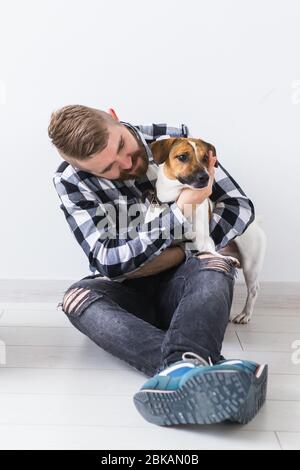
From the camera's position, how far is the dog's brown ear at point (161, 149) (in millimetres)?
1953

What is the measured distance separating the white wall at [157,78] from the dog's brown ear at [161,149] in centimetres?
50

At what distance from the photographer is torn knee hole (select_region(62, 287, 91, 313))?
1926mm

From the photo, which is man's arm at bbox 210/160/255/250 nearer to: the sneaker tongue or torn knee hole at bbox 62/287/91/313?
torn knee hole at bbox 62/287/91/313

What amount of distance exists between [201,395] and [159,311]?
688 millimetres

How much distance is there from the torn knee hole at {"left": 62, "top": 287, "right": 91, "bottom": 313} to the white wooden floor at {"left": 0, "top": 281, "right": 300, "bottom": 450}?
15 cm

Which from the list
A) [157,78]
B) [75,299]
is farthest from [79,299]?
[157,78]

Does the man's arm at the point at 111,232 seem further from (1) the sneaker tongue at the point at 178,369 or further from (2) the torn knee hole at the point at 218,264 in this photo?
(1) the sneaker tongue at the point at 178,369

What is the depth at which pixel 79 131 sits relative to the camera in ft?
5.81

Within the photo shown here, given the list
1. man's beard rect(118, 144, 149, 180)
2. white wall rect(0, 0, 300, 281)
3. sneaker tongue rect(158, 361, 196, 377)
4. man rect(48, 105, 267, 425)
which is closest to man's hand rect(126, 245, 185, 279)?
man rect(48, 105, 267, 425)

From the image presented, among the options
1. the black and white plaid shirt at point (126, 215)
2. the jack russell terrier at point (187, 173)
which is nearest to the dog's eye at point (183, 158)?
the jack russell terrier at point (187, 173)

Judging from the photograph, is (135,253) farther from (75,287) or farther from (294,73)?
(294,73)

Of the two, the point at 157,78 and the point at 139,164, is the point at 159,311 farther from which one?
the point at 157,78

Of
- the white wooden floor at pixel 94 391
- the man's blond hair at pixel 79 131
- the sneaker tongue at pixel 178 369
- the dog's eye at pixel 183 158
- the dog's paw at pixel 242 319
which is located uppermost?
the man's blond hair at pixel 79 131
